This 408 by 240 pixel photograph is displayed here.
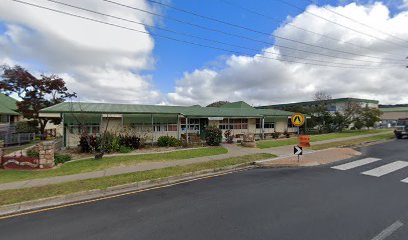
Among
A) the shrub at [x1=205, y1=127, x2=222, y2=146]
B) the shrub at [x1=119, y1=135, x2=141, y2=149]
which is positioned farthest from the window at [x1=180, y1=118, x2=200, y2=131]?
the shrub at [x1=119, y1=135, x2=141, y2=149]

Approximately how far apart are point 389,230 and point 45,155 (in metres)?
13.2

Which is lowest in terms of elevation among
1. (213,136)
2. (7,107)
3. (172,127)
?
(213,136)

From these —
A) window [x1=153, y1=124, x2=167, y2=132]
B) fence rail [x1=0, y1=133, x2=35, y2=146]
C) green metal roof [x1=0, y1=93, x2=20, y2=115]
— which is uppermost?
green metal roof [x1=0, y1=93, x2=20, y2=115]

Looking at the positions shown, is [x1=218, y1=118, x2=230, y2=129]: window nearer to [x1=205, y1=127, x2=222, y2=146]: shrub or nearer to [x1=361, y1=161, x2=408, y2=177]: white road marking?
[x1=205, y1=127, x2=222, y2=146]: shrub

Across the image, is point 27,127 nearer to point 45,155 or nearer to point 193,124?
point 193,124

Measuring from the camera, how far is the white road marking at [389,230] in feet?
13.6

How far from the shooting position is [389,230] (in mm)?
4398

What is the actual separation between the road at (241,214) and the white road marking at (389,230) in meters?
0.02

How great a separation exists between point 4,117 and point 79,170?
26.5 m

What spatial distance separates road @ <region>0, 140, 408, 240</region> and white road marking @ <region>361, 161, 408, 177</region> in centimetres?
110

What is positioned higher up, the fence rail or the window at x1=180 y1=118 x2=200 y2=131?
the window at x1=180 y1=118 x2=200 y2=131

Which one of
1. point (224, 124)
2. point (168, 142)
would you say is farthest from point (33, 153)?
point (224, 124)

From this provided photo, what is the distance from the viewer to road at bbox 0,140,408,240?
444 centimetres

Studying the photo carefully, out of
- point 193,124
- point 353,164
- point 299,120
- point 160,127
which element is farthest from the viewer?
point 193,124
